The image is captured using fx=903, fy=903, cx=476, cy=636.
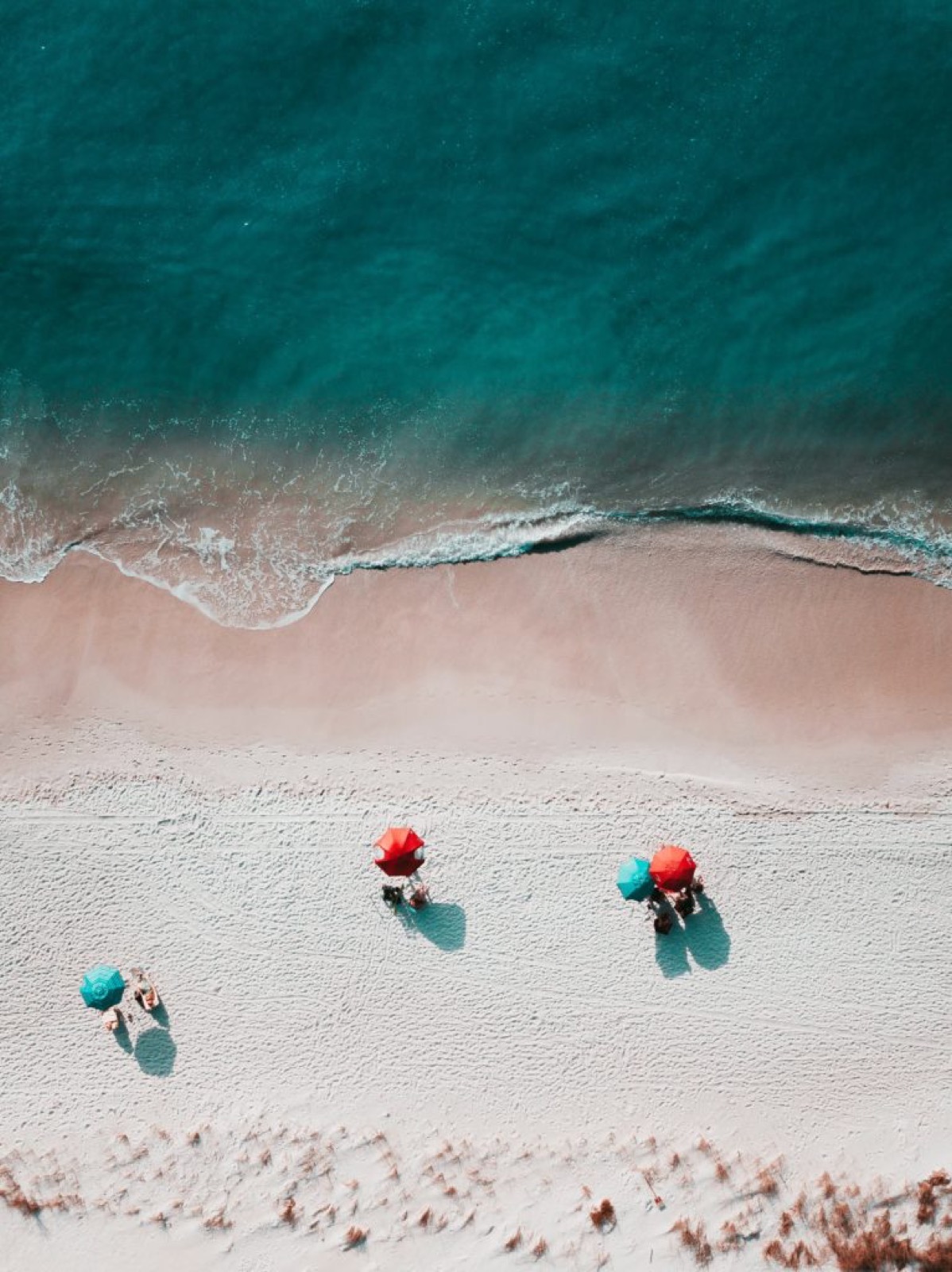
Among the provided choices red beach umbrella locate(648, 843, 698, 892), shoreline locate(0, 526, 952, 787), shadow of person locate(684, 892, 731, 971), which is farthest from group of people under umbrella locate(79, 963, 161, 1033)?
shadow of person locate(684, 892, 731, 971)

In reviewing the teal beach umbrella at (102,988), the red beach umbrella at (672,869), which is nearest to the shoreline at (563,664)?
the red beach umbrella at (672,869)

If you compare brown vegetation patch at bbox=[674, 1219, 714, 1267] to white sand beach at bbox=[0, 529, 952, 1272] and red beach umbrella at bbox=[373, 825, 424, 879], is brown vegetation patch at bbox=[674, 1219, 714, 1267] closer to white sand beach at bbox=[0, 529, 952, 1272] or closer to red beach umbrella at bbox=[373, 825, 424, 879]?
white sand beach at bbox=[0, 529, 952, 1272]

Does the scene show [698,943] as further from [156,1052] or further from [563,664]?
[156,1052]

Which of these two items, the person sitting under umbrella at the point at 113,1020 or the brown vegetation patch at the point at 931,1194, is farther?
the person sitting under umbrella at the point at 113,1020

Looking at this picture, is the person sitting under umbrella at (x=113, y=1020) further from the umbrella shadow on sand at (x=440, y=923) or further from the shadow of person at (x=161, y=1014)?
the umbrella shadow on sand at (x=440, y=923)

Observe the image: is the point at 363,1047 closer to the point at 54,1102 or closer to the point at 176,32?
the point at 54,1102

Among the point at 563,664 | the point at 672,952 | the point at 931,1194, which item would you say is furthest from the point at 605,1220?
the point at 563,664

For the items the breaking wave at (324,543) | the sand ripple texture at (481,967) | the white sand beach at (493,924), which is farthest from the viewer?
the breaking wave at (324,543)
